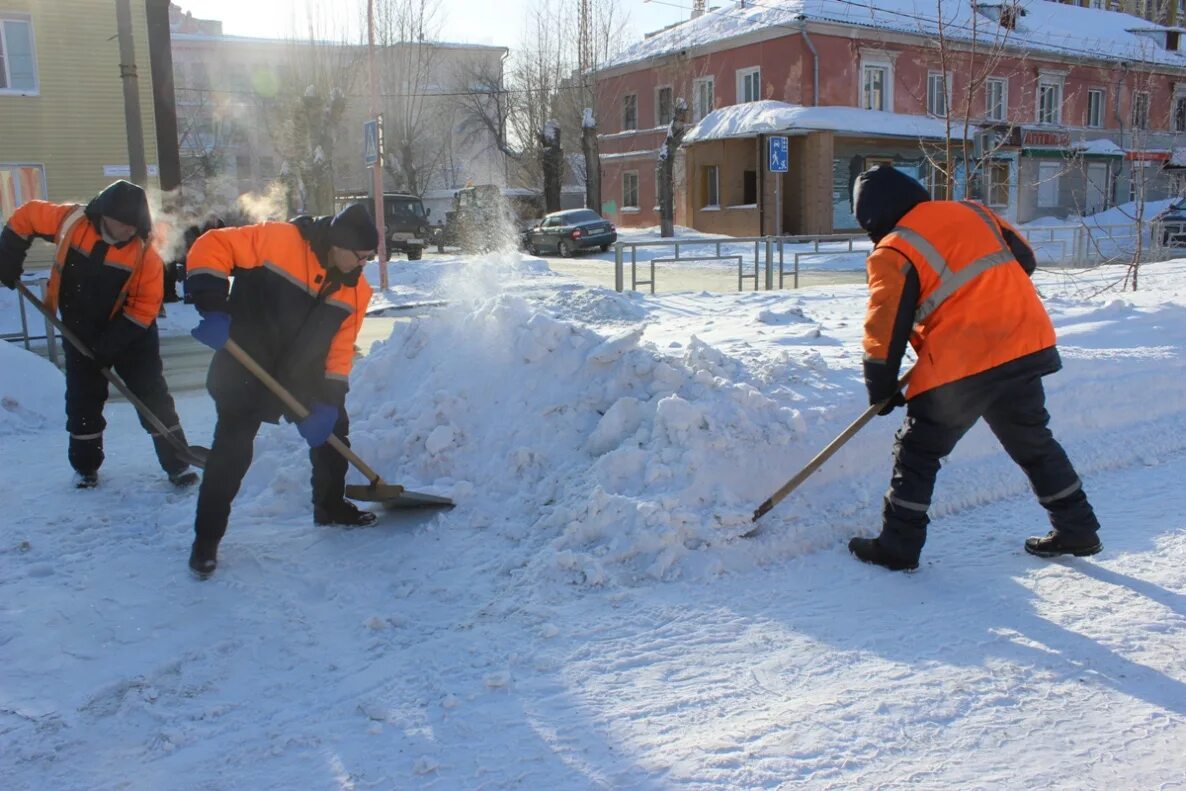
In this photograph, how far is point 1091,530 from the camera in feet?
11.7

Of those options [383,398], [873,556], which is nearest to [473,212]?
[383,398]

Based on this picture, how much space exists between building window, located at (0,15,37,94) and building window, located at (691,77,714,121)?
1909cm

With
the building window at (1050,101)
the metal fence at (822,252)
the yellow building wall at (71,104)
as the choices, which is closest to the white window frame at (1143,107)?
the metal fence at (822,252)

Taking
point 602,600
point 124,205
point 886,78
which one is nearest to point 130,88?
point 124,205

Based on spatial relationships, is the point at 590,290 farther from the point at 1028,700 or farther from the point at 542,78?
the point at 542,78

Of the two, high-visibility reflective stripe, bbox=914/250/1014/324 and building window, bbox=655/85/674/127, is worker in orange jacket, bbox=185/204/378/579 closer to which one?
high-visibility reflective stripe, bbox=914/250/1014/324

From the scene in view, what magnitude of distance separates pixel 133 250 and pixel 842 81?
25737 mm

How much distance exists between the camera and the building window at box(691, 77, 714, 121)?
30.3m

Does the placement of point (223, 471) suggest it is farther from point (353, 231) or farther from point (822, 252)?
point (822, 252)

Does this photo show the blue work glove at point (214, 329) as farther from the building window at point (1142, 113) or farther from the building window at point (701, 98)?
the building window at point (701, 98)

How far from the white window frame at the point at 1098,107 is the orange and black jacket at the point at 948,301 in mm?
35151

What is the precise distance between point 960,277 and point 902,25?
2695 centimetres

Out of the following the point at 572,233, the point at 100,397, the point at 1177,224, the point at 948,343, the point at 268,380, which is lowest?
the point at 100,397

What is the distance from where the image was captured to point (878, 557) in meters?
3.62
